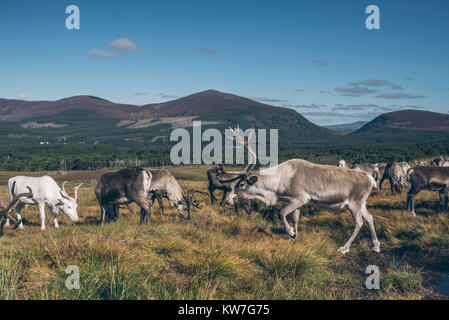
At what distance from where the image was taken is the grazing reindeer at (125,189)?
10.8m

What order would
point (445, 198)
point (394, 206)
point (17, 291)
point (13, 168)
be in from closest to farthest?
point (17, 291) → point (445, 198) → point (394, 206) → point (13, 168)

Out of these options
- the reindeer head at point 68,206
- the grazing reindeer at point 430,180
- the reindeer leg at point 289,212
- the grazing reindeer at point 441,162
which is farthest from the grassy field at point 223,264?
the grazing reindeer at point 441,162

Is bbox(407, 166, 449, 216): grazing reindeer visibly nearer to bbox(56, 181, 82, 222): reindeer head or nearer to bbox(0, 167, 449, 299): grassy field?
bbox(0, 167, 449, 299): grassy field

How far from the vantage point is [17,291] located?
4.95 meters

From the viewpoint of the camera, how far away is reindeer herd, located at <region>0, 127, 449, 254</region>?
873 cm

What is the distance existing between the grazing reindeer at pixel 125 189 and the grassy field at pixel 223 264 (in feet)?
7.21

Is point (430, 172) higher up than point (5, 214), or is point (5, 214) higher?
point (430, 172)

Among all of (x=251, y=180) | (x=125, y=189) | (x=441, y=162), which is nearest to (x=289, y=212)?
(x=251, y=180)

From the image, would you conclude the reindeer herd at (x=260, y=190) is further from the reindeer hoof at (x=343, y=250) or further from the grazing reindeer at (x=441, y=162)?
the grazing reindeer at (x=441, y=162)

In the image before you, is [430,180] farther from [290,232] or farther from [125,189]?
[125,189]
